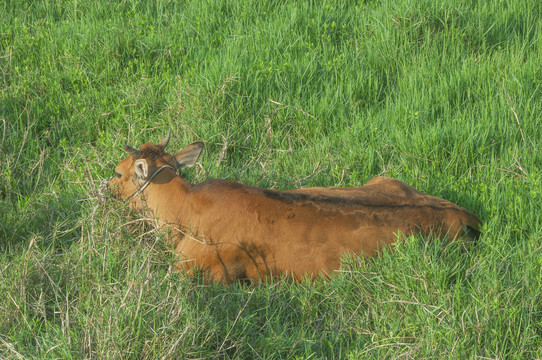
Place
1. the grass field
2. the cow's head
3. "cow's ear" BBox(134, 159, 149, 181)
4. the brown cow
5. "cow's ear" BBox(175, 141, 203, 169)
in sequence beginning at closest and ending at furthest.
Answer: the grass field → the brown cow → "cow's ear" BBox(134, 159, 149, 181) → the cow's head → "cow's ear" BBox(175, 141, 203, 169)

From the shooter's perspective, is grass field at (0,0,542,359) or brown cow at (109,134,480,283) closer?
grass field at (0,0,542,359)

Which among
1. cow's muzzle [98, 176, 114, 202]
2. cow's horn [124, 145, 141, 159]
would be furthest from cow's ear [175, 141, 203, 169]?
cow's muzzle [98, 176, 114, 202]

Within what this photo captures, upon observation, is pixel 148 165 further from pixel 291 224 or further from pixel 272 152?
pixel 272 152

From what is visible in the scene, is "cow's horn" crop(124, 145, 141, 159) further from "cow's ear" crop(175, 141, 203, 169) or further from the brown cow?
"cow's ear" crop(175, 141, 203, 169)

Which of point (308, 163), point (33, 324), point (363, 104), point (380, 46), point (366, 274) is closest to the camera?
point (33, 324)

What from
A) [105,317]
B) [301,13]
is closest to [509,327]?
[105,317]

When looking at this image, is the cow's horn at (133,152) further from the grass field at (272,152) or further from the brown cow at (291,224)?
the grass field at (272,152)

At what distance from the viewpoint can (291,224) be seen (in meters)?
4.56

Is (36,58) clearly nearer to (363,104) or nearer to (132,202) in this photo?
(132,202)

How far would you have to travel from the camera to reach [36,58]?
7355 millimetres

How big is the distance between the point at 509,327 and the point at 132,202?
9.19 feet

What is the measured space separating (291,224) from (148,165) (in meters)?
1.23

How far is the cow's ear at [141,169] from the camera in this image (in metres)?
5.04

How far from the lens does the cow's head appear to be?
5.17m
